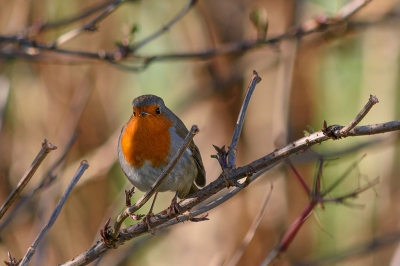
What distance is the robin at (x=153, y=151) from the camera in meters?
3.16

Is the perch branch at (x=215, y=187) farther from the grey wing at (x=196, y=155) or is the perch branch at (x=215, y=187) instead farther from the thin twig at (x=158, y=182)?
the grey wing at (x=196, y=155)

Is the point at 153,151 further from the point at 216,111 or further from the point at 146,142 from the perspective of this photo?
the point at 216,111

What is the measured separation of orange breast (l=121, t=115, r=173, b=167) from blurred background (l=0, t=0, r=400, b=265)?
176 centimetres

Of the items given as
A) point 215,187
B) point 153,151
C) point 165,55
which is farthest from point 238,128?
point 165,55

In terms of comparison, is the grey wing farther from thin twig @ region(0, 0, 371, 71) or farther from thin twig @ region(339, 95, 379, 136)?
thin twig @ region(339, 95, 379, 136)

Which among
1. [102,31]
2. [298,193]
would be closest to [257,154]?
[298,193]

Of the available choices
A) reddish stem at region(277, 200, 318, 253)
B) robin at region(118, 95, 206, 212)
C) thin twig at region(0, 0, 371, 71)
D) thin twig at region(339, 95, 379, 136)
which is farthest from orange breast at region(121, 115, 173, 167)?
→ thin twig at region(339, 95, 379, 136)

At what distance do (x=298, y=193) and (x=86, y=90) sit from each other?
2954mm

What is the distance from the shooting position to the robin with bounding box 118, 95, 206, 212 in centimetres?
316

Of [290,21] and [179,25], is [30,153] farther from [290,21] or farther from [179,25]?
[290,21]

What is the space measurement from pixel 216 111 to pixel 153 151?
3.01 meters

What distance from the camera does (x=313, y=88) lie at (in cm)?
661

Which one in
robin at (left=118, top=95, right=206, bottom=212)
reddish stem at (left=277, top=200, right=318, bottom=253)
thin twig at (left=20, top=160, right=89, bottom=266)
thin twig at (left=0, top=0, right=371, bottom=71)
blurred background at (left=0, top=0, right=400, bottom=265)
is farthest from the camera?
blurred background at (left=0, top=0, right=400, bottom=265)

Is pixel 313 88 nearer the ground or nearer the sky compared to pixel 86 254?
nearer the sky
